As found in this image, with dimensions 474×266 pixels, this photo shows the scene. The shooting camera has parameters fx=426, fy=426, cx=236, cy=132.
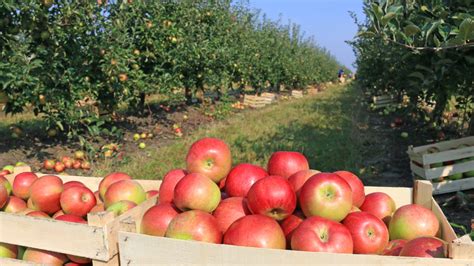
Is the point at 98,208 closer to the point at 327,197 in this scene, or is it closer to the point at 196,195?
the point at 196,195

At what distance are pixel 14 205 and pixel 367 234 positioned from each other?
6.39ft

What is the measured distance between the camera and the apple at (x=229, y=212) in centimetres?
185

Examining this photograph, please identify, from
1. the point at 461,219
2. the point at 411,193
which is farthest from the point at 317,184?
the point at 461,219

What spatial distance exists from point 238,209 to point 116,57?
5955mm

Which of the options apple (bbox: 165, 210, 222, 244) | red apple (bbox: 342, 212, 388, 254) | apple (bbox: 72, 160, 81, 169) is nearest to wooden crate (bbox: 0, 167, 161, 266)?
apple (bbox: 165, 210, 222, 244)

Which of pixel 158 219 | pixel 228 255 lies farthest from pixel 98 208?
pixel 228 255

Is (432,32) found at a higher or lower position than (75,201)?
higher

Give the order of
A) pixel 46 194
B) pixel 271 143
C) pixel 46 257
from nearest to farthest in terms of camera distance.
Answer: pixel 46 257, pixel 46 194, pixel 271 143

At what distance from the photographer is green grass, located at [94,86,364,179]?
6.29 m

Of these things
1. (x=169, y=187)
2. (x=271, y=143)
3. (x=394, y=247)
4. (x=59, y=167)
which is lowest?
(x=59, y=167)

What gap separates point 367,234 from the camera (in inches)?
68.4

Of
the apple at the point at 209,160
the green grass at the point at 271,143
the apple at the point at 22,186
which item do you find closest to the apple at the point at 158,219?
the apple at the point at 209,160

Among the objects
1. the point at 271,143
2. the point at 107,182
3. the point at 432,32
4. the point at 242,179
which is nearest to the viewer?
the point at 242,179

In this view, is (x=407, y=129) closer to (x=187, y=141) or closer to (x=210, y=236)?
(x=187, y=141)
